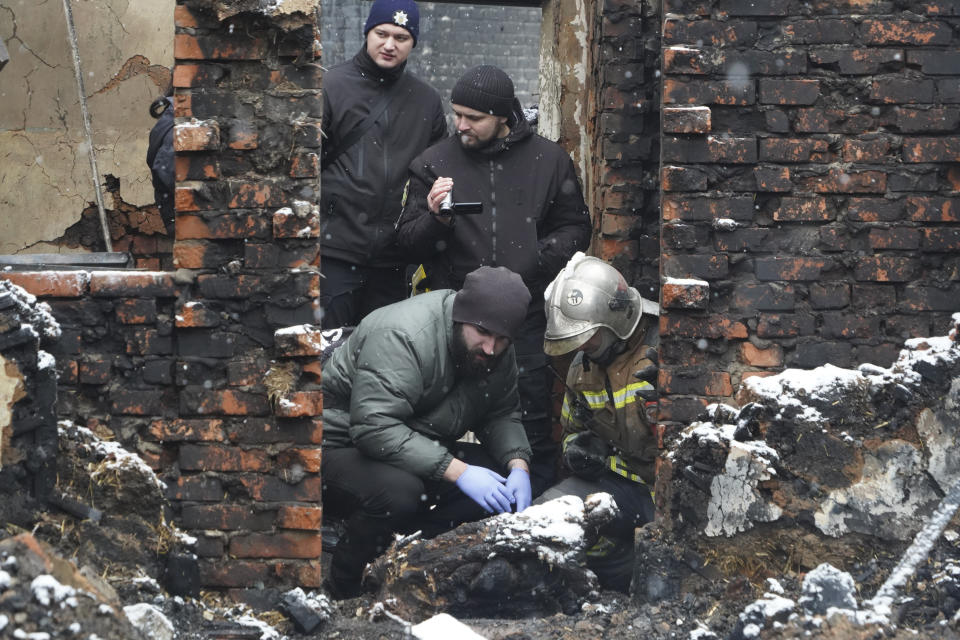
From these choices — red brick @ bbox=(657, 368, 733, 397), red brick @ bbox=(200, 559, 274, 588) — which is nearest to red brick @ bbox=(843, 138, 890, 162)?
red brick @ bbox=(657, 368, 733, 397)

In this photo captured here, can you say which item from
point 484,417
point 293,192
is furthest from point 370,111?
point 484,417

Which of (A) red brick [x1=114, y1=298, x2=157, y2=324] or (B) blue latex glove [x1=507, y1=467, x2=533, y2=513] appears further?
(B) blue latex glove [x1=507, y1=467, x2=533, y2=513]

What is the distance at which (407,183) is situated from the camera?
166 inches

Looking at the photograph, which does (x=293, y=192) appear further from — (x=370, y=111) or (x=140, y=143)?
Answer: (x=140, y=143)

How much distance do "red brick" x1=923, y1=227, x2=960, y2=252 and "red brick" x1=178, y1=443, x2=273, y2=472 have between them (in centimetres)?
236

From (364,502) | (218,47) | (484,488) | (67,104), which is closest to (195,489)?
(364,502)

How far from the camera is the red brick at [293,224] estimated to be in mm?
3221

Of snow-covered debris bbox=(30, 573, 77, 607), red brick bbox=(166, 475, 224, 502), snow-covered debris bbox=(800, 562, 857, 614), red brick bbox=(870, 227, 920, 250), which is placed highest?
red brick bbox=(870, 227, 920, 250)

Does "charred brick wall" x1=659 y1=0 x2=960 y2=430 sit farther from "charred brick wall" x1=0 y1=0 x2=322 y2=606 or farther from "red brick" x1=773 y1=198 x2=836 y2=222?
"charred brick wall" x1=0 y1=0 x2=322 y2=606

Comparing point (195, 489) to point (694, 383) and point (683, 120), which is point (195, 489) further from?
point (683, 120)

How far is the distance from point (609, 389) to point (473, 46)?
21.4 feet

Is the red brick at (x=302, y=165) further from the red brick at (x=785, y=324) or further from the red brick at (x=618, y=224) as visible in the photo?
the red brick at (x=618, y=224)

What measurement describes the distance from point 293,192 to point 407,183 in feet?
3.37

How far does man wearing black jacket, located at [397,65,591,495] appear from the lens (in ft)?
13.6
